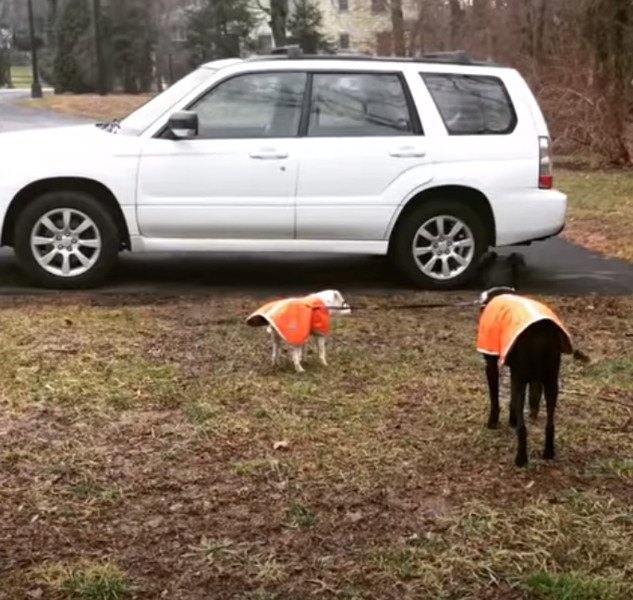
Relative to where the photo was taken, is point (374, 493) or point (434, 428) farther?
point (434, 428)

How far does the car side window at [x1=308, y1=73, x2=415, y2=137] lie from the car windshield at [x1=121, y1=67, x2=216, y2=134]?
0.87m

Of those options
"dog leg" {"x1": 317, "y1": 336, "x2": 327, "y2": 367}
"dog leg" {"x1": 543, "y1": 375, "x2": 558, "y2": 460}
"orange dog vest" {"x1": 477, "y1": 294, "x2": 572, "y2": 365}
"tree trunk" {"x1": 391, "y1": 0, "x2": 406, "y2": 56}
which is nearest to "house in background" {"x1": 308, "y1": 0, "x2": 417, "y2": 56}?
"tree trunk" {"x1": 391, "y1": 0, "x2": 406, "y2": 56}

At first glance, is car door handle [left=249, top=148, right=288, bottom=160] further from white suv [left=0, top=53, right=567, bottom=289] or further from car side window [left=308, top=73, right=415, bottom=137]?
car side window [left=308, top=73, right=415, bottom=137]

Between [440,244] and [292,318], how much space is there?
9.30 feet

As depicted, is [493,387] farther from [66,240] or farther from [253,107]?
[66,240]

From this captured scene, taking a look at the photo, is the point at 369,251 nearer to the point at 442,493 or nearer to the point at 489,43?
the point at 442,493

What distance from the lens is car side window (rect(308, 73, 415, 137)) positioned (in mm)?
8156

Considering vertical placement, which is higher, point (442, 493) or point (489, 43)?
point (489, 43)

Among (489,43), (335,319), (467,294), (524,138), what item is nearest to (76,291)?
(335,319)

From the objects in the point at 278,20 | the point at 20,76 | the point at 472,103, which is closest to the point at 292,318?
the point at 472,103

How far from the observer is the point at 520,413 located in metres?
4.29

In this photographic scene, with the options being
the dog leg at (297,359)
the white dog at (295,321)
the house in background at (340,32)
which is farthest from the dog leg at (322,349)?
the house in background at (340,32)

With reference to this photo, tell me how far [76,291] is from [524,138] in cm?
363

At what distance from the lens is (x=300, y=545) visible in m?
3.73
